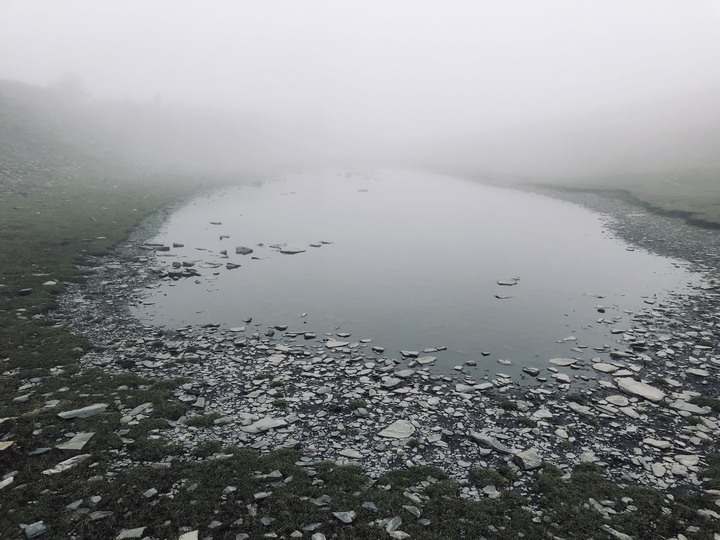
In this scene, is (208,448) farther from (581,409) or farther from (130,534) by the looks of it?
(581,409)

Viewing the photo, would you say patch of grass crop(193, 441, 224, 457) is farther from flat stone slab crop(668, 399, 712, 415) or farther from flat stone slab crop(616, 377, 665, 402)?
flat stone slab crop(668, 399, 712, 415)

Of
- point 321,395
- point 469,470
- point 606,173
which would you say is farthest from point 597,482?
point 606,173

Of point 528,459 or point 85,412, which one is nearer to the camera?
point 528,459

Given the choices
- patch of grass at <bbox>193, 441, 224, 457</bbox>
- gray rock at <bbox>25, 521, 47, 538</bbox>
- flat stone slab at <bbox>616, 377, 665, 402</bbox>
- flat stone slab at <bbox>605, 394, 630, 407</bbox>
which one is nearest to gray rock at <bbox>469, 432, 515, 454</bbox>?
flat stone slab at <bbox>605, 394, 630, 407</bbox>

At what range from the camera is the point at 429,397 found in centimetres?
1409

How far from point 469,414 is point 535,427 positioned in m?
2.04

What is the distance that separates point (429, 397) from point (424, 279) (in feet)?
50.9

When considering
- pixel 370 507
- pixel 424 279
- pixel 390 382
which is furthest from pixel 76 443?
pixel 424 279

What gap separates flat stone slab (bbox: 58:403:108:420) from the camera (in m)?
11.5

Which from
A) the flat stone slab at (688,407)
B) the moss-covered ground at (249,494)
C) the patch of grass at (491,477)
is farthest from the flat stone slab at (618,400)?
the patch of grass at (491,477)

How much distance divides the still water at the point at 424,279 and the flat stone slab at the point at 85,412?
310 inches

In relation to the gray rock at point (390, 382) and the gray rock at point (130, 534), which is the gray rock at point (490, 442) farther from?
the gray rock at point (130, 534)

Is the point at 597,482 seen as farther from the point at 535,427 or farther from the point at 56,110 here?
the point at 56,110

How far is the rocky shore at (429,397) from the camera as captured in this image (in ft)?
36.1
